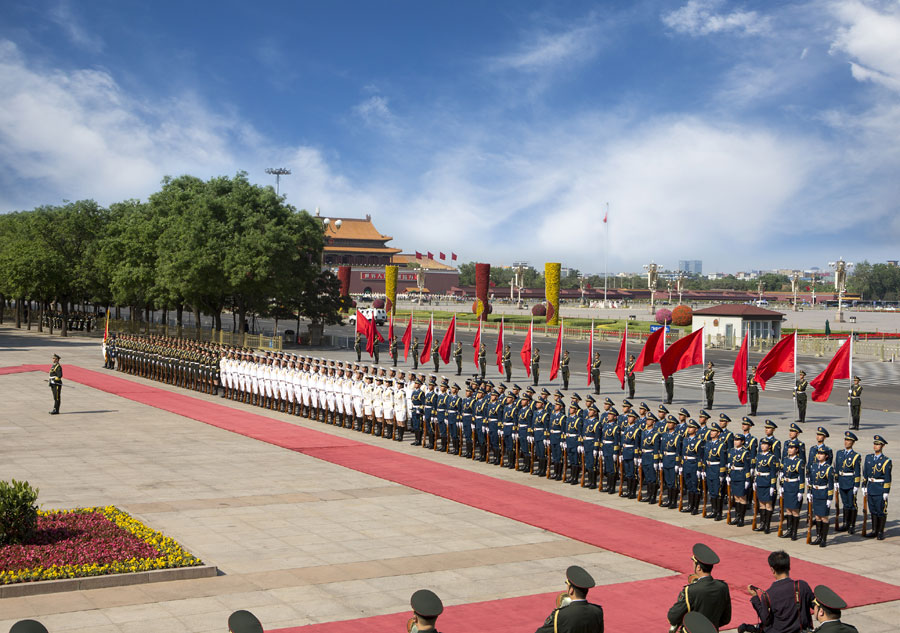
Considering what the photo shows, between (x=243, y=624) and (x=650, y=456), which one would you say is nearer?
(x=243, y=624)

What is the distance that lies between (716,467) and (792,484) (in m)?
1.11

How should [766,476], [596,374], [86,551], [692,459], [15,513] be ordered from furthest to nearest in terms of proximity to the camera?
[596,374] < [692,459] < [766,476] < [15,513] < [86,551]

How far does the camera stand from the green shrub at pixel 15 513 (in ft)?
31.9

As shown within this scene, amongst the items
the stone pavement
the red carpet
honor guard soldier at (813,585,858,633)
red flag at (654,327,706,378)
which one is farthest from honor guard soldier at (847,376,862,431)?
honor guard soldier at (813,585,858,633)

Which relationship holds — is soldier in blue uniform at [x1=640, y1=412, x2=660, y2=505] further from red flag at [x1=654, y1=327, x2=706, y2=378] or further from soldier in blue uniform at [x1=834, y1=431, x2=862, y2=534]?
red flag at [x1=654, y1=327, x2=706, y2=378]

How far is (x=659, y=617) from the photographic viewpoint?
8758mm

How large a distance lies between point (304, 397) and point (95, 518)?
11.2 metres

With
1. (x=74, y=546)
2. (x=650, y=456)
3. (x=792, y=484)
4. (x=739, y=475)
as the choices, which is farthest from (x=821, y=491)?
(x=74, y=546)

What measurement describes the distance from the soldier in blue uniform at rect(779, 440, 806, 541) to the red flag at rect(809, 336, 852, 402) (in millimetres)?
6042

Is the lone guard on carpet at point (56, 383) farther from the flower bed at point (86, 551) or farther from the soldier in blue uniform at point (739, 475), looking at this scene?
the soldier in blue uniform at point (739, 475)

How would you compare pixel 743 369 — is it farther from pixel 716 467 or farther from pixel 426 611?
pixel 426 611

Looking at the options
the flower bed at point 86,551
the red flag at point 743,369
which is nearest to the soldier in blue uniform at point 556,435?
the red flag at point 743,369

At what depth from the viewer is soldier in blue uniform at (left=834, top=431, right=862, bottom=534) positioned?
12.4 m

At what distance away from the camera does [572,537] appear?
A: 11789 millimetres
